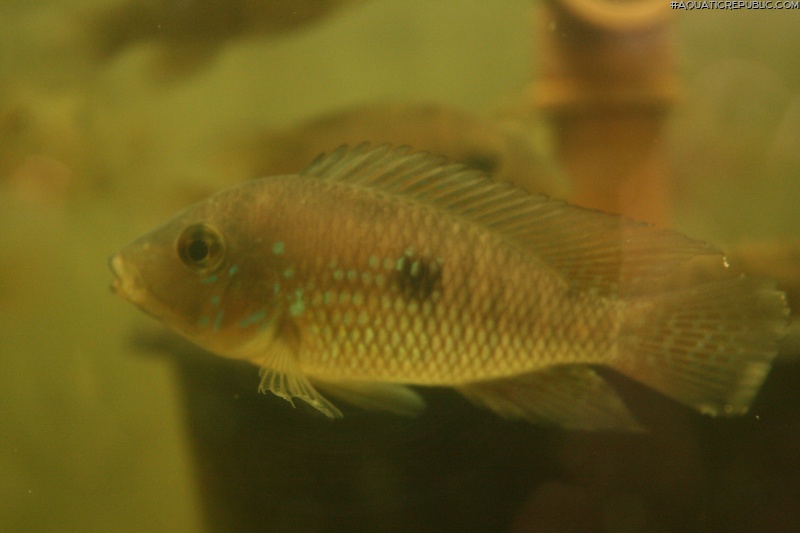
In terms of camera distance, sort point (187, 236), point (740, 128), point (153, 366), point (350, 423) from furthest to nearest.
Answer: point (153, 366)
point (740, 128)
point (350, 423)
point (187, 236)

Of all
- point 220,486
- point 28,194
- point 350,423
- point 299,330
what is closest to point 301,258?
point 299,330

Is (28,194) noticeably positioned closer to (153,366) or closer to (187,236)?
(153,366)

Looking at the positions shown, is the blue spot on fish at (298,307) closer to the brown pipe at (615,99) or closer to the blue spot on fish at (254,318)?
the blue spot on fish at (254,318)

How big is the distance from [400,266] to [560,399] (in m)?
0.37

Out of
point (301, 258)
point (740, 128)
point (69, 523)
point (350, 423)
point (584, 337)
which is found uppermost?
point (740, 128)

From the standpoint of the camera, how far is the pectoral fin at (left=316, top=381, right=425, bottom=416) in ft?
2.76

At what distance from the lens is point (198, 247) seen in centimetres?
79

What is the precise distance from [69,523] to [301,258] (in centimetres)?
133

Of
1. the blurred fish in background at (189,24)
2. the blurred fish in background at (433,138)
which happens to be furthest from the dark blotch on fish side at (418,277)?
the blurred fish in background at (189,24)

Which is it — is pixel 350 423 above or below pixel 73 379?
above

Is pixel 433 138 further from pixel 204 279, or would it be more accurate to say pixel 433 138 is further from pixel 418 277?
pixel 204 279

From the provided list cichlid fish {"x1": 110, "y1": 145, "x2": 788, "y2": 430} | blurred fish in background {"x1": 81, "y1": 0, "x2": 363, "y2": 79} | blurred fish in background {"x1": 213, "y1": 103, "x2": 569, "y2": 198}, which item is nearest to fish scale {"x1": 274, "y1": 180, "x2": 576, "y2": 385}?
cichlid fish {"x1": 110, "y1": 145, "x2": 788, "y2": 430}

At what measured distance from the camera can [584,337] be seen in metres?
0.85

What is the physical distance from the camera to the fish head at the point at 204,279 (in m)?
0.78
